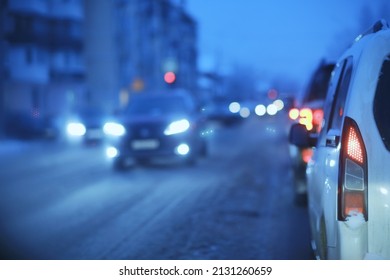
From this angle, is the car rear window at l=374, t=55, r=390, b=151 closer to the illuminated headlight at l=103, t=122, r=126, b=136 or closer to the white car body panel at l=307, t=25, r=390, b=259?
the white car body panel at l=307, t=25, r=390, b=259

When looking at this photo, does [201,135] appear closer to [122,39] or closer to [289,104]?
[289,104]

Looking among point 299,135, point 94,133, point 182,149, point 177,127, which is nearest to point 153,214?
point 299,135

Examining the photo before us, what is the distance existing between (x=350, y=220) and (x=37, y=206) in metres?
6.50

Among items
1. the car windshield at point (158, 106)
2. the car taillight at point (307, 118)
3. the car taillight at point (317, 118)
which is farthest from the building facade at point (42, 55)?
the car taillight at point (317, 118)

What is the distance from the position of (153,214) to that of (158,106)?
23.0ft

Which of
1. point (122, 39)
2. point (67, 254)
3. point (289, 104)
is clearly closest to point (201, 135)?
point (289, 104)

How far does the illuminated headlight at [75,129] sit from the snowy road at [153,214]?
11732mm

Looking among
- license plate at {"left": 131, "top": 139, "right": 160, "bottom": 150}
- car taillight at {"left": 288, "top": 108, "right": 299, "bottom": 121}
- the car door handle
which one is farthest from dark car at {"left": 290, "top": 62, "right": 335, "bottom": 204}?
license plate at {"left": 131, "top": 139, "right": 160, "bottom": 150}

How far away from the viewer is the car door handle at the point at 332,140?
377 centimetres

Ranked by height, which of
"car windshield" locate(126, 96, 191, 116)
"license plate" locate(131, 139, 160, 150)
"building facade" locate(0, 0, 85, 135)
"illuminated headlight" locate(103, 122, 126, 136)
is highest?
"building facade" locate(0, 0, 85, 135)

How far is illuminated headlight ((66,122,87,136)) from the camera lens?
26.3m

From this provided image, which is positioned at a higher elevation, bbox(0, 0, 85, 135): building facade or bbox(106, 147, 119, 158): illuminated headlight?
bbox(0, 0, 85, 135): building facade

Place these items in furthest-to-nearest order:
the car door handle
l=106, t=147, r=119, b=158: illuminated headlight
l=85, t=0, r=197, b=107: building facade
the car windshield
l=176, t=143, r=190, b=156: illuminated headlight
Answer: l=85, t=0, r=197, b=107: building facade, the car windshield, l=106, t=147, r=119, b=158: illuminated headlight, l=176, t=143, r=190, b=156: illuminated headlight, the car door handle

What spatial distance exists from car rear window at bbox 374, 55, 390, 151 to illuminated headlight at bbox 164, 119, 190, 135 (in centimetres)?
1053
